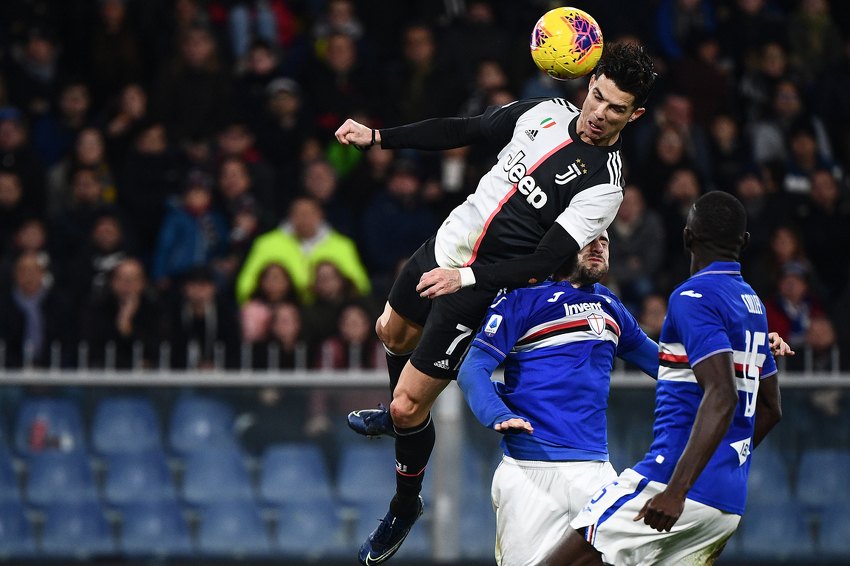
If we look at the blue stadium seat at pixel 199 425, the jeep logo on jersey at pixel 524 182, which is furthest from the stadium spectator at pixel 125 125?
the jeep logo on jersey at pixel 524 182

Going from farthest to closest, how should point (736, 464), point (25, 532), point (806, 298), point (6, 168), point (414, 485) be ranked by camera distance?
point (6, 168) < point (806, 298) < point (25, 532) < point (414, 485) < point (736, 464)

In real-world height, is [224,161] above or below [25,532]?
above

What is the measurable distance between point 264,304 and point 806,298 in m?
4.00

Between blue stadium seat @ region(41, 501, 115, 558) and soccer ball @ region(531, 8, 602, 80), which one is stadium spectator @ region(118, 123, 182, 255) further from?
soccer ball @ region(531, 8, 602, 80)

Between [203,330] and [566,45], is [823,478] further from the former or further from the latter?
[203,330]

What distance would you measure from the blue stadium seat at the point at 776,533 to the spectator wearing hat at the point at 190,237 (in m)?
4.40

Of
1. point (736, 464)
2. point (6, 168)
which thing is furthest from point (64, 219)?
point (736, 464)

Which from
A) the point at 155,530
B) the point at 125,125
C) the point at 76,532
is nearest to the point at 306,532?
the point at 155,530

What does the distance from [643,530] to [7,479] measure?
4.51m

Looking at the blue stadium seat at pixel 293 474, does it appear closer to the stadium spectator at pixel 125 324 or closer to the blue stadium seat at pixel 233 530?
the blue stadium seat at pixel 233 530

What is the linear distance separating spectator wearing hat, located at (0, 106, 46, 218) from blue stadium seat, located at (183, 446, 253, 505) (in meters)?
3.15

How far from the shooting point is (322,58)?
1037 centimetres

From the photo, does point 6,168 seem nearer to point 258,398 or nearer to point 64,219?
point 64,219

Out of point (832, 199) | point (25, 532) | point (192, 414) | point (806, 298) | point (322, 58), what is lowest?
point (25, 532)
